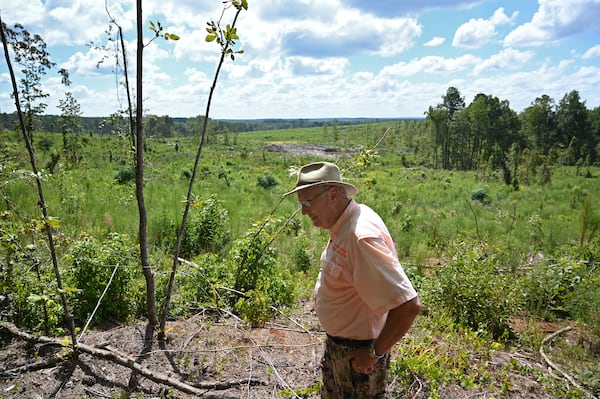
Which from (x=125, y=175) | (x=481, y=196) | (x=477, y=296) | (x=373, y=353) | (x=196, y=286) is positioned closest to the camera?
(x=373, y=353)

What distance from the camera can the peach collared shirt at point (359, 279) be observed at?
1.69 m

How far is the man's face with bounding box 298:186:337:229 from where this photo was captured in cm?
199

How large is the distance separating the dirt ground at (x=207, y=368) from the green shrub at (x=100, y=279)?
24 centimetres

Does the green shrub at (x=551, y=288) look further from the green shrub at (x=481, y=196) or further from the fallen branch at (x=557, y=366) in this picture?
the green shrub at (x=481, y=196)

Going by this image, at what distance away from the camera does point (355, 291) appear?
1892mm

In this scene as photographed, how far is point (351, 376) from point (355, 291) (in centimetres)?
49

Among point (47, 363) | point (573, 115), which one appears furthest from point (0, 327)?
point (573, 115)

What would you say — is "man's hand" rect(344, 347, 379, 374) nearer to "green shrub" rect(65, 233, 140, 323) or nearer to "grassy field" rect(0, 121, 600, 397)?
"grassy field" rect(0, 121, 600, 397)

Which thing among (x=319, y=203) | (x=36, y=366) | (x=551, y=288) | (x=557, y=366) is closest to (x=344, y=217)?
(x=319, y=203)

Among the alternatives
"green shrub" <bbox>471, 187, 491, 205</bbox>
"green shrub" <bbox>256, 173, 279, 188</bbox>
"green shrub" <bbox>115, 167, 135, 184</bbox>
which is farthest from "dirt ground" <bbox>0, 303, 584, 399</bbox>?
"green shrub" <bbox>471, 187, 491, 205</bbox>

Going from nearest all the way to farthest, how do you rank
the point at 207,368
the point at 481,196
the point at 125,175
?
the point at 207,368
the point at 125,175
the point at 481,196

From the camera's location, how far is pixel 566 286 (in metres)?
4.88

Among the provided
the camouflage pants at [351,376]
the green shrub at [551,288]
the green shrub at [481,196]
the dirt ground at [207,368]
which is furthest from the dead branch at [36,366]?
the green shrub at [481,196]

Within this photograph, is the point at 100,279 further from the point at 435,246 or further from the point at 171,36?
the point at 435,246
